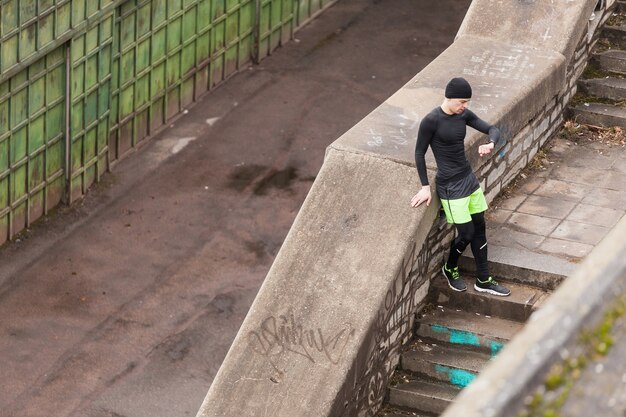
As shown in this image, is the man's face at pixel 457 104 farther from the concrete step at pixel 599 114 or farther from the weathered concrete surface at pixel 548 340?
the weathered concrete surface at pixel 548 340

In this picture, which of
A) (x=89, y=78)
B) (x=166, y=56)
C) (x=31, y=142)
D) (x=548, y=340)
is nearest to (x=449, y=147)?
(x=548, y=340)

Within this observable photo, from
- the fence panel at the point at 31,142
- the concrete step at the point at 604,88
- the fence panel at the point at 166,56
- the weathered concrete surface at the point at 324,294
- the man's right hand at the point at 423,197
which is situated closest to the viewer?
the weathered concrete surface at the point at 324,294

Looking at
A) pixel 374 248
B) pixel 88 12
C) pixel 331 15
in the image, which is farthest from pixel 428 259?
pixel 331 15

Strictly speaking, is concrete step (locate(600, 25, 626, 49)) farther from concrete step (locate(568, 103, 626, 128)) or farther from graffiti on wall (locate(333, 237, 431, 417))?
graffiti on wall (locate(333, 237, 431, 417))

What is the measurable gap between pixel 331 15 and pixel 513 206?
10595mm

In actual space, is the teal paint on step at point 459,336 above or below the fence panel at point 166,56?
above

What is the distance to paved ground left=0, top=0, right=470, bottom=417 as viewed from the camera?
42.8 feet

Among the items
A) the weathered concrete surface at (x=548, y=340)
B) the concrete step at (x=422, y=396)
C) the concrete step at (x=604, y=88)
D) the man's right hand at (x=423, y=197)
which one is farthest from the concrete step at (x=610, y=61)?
the weathered concrete surface at (x=548, y=340)

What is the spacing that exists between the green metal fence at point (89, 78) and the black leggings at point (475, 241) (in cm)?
581

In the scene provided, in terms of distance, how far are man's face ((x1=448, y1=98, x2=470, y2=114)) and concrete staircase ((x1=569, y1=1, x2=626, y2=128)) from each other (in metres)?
3.22

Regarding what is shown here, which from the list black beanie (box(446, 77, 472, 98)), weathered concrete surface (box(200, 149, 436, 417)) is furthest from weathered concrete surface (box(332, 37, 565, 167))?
black beanie (box(446, 77, 472, 98))

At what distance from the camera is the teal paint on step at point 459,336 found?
33.0ft

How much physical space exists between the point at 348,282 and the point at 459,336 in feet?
3.46

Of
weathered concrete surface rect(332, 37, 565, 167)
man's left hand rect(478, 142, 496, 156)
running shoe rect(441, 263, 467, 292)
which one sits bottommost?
running shoe rect(441, 263, 467, 292)
